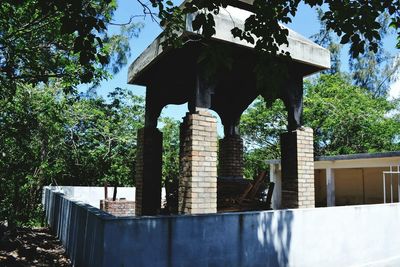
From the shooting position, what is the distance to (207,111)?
6359 mm

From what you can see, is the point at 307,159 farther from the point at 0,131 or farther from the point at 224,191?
the point at 0,131

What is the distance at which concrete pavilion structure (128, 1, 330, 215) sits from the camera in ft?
19.9

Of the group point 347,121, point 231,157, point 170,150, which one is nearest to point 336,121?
point 347,121

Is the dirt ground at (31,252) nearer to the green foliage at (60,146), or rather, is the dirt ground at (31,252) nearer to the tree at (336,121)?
the green foliage at (60,146)

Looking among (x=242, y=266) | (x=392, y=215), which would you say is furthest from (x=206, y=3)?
(x=392, y=215)

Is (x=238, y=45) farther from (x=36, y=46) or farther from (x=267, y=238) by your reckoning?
(x=36, y=46)

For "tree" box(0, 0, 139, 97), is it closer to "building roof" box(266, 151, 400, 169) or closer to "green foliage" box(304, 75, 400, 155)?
"building roof" box(266, 151, 400, 169)

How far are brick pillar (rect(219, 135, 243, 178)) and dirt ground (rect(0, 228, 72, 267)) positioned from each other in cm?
460

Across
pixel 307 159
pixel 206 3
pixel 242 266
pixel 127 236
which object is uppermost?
pixel 206 3

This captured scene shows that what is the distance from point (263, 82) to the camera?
4266mm

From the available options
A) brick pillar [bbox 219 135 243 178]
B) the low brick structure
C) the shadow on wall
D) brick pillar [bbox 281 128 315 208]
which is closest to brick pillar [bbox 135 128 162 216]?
brick pillar [bbox 219 135 243 178]

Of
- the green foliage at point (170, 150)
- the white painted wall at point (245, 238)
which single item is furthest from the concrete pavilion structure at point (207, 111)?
the green foliage at point (170, 150)

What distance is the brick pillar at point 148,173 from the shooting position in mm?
8094

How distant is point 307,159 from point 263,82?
3.60 meters
